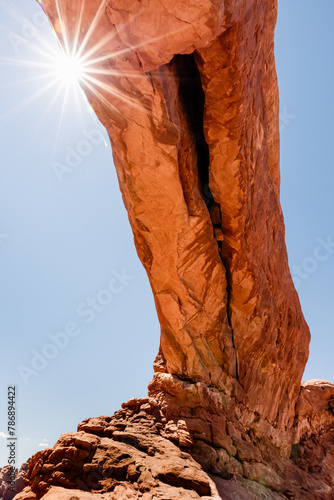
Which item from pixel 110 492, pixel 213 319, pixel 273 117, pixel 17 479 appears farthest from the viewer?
pixel 17 479

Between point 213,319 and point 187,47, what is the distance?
6.95 metres

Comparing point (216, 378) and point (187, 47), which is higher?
point (187, 47)

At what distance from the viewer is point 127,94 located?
7.40 metres

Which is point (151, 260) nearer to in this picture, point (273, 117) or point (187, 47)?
point (187, 47)

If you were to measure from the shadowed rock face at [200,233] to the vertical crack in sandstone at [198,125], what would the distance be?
0.04 meters

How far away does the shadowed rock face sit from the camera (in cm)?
632

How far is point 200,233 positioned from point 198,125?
3.48 metres

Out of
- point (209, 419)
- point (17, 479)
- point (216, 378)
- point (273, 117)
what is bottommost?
point (17, 479)

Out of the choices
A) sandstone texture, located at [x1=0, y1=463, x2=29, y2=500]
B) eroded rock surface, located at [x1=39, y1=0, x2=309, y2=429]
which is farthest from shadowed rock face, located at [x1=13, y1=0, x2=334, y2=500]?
sandstone texture, located at [x1=0, y1=463, x2=29, y2=500]

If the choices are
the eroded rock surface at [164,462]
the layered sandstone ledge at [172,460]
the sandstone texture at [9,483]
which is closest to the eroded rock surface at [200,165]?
the layered sandstone ledge at [172,460]

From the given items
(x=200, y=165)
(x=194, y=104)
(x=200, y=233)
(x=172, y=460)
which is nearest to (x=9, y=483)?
(x=172, y=460)

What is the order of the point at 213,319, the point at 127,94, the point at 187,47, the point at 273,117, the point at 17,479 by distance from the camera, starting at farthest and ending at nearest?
the point at 17,479 < the point at 273,117 < the point at 213,319 < the point at 127,94 < the point at 187,47

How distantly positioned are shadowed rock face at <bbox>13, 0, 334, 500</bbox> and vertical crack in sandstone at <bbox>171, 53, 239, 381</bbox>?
0.14ft

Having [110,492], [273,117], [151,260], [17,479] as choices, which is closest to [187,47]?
[151,260]
